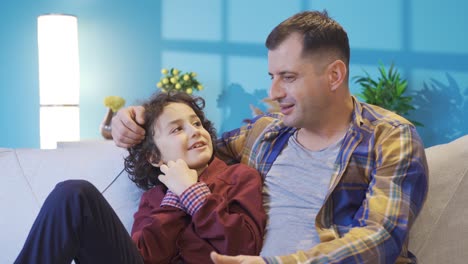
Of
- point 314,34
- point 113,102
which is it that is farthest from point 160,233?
point 113,102

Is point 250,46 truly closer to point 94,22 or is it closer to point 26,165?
point 94,22

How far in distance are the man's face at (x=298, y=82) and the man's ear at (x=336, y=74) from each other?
13 mm

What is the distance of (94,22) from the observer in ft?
17.5

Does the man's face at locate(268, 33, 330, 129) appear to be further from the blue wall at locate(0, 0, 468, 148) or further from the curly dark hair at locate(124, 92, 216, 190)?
the blue wall at locate(0, 0, 468, 148)

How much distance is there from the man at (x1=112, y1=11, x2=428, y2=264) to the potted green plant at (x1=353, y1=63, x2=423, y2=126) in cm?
254

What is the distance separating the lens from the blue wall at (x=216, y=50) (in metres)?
4.62

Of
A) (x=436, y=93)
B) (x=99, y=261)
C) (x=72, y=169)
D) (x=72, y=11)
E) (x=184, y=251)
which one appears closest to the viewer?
(x=99, y=261)

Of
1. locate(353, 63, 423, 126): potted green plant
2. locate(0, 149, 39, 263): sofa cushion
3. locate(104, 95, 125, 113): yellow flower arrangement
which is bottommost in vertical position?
locate(0, 149, 39, 263): sofa cushion

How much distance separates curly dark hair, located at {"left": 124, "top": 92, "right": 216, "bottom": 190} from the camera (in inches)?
79.5

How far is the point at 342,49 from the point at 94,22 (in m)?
3.75

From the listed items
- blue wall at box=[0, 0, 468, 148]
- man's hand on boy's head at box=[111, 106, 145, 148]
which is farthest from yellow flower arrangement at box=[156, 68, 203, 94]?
man's hand on boy's head at box=[111, 106, 145, 148]

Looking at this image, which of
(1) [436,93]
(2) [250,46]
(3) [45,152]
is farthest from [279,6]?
(3) [45,152]

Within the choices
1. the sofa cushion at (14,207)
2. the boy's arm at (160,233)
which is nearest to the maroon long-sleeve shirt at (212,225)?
the boy's arm at (160,233)

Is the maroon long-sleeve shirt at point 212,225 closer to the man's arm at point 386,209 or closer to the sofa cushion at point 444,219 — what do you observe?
the man's arm at point 386,209
